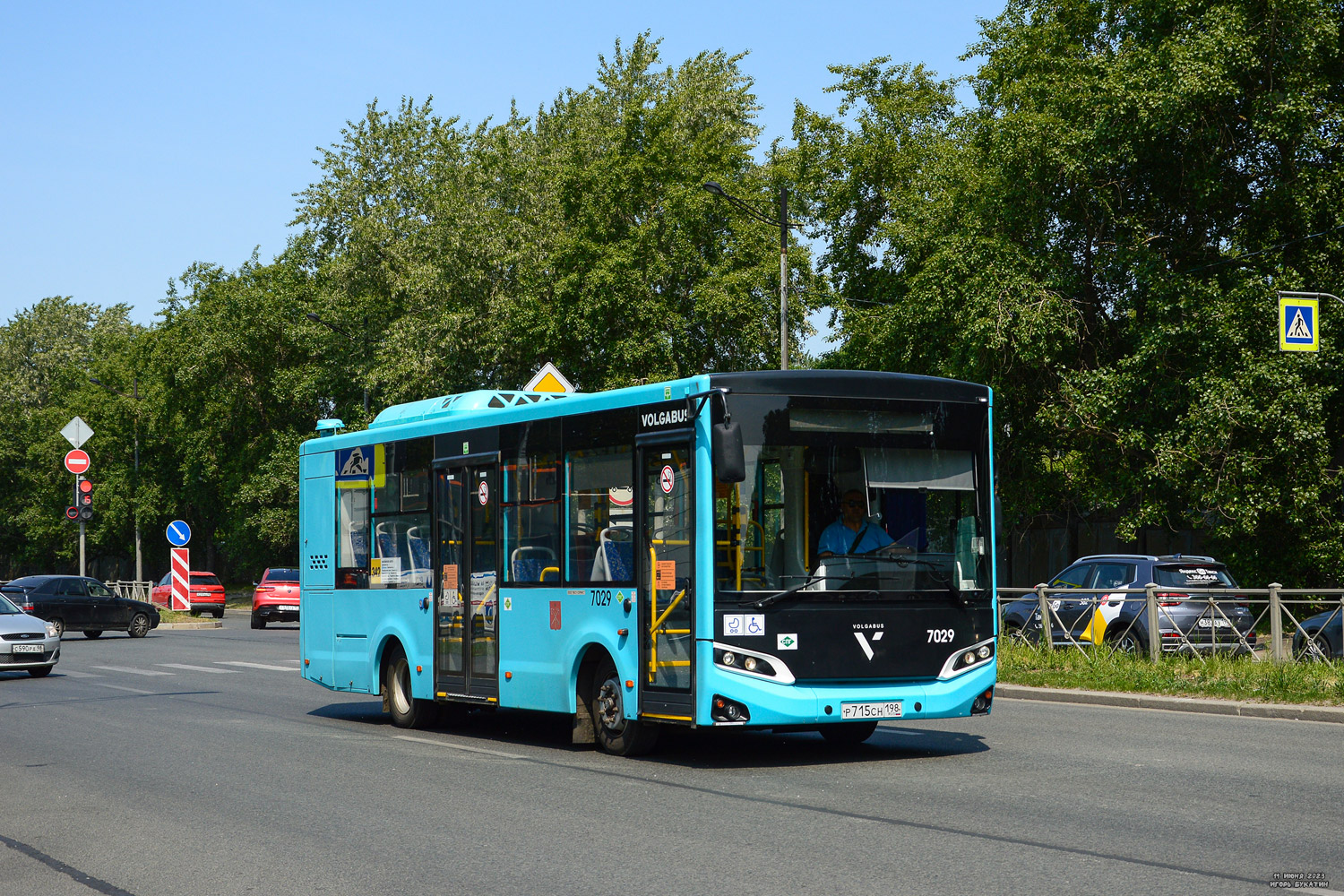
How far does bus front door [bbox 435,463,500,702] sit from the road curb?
747cm

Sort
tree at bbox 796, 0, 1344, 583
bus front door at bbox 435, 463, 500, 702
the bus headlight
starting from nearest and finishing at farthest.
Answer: the bus headlight
bus front door at bbox 435, 463, 500, 702
tree at bbox 796, 0, 1344, 583

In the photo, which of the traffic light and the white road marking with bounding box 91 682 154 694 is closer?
the white road marking with bounding box 91 682 154 694

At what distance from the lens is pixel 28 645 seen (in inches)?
920

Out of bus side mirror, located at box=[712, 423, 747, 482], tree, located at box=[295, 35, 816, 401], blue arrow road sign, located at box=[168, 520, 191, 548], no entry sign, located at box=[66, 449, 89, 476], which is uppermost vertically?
tree, located at box=[295, 35, 816, 401]

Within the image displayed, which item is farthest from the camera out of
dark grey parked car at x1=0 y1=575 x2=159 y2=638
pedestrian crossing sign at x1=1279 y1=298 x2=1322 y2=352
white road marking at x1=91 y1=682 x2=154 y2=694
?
dark grey parked car at x1=0 y1=575 x2=159 y2=638

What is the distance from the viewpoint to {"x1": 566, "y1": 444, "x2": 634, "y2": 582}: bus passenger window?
1178cm

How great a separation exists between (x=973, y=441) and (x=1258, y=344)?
17.0 metres

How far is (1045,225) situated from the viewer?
1251 inches

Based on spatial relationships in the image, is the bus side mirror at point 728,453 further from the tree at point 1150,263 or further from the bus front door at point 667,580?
the tree at point 1150,263

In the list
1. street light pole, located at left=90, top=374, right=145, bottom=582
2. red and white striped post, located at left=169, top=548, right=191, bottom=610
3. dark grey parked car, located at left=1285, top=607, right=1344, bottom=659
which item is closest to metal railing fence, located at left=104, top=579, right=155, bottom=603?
street light pole, located at left=90, top=374, right=145, bottom=582

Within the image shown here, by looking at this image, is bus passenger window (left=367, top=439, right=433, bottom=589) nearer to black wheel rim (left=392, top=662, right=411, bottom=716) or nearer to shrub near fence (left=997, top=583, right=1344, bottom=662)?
black wheel rim (left=392, top=662, right=411, bottom=716)

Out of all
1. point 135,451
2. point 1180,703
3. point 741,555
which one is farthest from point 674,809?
point 135,451

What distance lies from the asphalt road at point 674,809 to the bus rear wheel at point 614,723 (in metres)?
0.19

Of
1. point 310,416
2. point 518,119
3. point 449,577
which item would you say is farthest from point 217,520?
point 449,577
